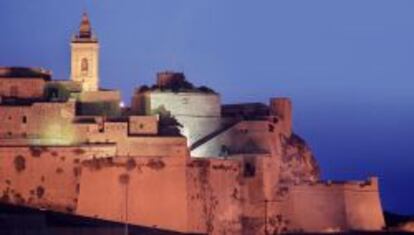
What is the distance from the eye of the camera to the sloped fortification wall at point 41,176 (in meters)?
67.2

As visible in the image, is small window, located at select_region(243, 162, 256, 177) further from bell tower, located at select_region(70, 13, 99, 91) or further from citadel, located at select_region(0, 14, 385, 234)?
bell tower, located at select_region(70, 13, 99, 91)

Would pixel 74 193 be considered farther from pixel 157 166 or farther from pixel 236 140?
pixel 236 140

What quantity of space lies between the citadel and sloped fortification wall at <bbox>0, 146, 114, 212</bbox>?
0.05 metres

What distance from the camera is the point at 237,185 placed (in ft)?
230

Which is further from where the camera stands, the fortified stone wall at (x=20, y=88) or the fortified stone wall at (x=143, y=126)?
the fortified stone wall at (x=20, y=88)

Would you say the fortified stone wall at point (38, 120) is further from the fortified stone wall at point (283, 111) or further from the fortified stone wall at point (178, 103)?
the fortified stone wall at point (283, 111)

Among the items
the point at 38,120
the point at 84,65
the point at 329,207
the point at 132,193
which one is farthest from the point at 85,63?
the point at 329,207

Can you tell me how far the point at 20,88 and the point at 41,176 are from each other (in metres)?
5.76

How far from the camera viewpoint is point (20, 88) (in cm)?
7112

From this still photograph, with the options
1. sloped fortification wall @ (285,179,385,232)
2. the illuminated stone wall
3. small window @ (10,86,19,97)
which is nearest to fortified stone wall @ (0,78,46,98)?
small window @ (10,86,19,97)

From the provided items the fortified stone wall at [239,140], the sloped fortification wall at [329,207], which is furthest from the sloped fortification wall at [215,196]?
the sloped fortification wall at [329,207]

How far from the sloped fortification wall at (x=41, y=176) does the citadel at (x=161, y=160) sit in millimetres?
Result: 46

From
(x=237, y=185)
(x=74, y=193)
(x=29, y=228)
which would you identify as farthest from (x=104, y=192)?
(x=29, y=228)

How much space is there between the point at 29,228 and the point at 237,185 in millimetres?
16332
